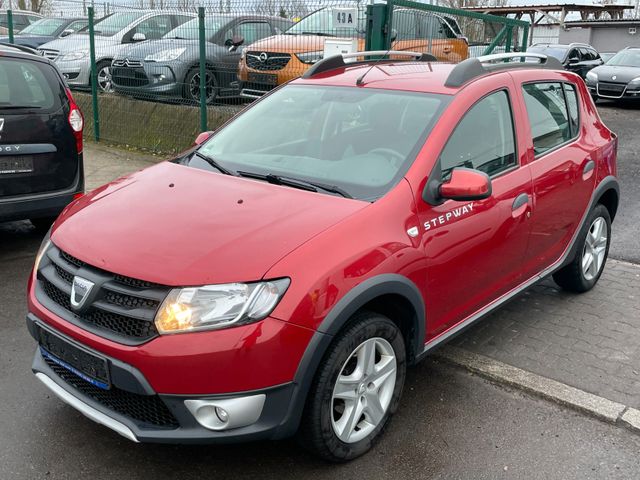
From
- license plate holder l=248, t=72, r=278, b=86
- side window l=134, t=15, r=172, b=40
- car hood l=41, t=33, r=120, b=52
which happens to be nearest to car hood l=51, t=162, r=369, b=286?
license plate holder l=248, t=72, r=278, b=86

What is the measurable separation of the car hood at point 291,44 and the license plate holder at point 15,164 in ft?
15.2

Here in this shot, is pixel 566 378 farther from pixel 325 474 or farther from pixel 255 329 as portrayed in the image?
pixel 255 329

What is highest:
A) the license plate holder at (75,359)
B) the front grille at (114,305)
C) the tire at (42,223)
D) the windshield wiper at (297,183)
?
the windshield wiper at (297,183)

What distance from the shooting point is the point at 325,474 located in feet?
9.49

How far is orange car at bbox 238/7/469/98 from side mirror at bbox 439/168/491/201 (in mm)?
5482

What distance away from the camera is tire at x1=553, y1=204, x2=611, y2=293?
4754mm

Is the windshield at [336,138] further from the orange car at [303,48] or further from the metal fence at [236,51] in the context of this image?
the orange car at [303,48]

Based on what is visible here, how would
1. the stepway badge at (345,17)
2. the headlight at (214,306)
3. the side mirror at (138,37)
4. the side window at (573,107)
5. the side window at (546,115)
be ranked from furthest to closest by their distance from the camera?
the side mirror at (138,37) < the stepway badge at (345,17) < the side window at (573,107) < the side window at (546,115) < the headlight at (214,306)

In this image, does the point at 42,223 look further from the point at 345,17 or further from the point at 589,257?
the point at 589,257

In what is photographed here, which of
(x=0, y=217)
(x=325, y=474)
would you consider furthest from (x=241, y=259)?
(x=0, y=217)

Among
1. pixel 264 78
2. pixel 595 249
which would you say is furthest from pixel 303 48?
pixel 595 249

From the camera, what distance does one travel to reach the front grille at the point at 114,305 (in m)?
2.54

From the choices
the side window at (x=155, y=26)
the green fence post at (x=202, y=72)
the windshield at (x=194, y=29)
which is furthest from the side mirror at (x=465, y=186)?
the side window at (x=155, y=26)

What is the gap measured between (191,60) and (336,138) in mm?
6581
